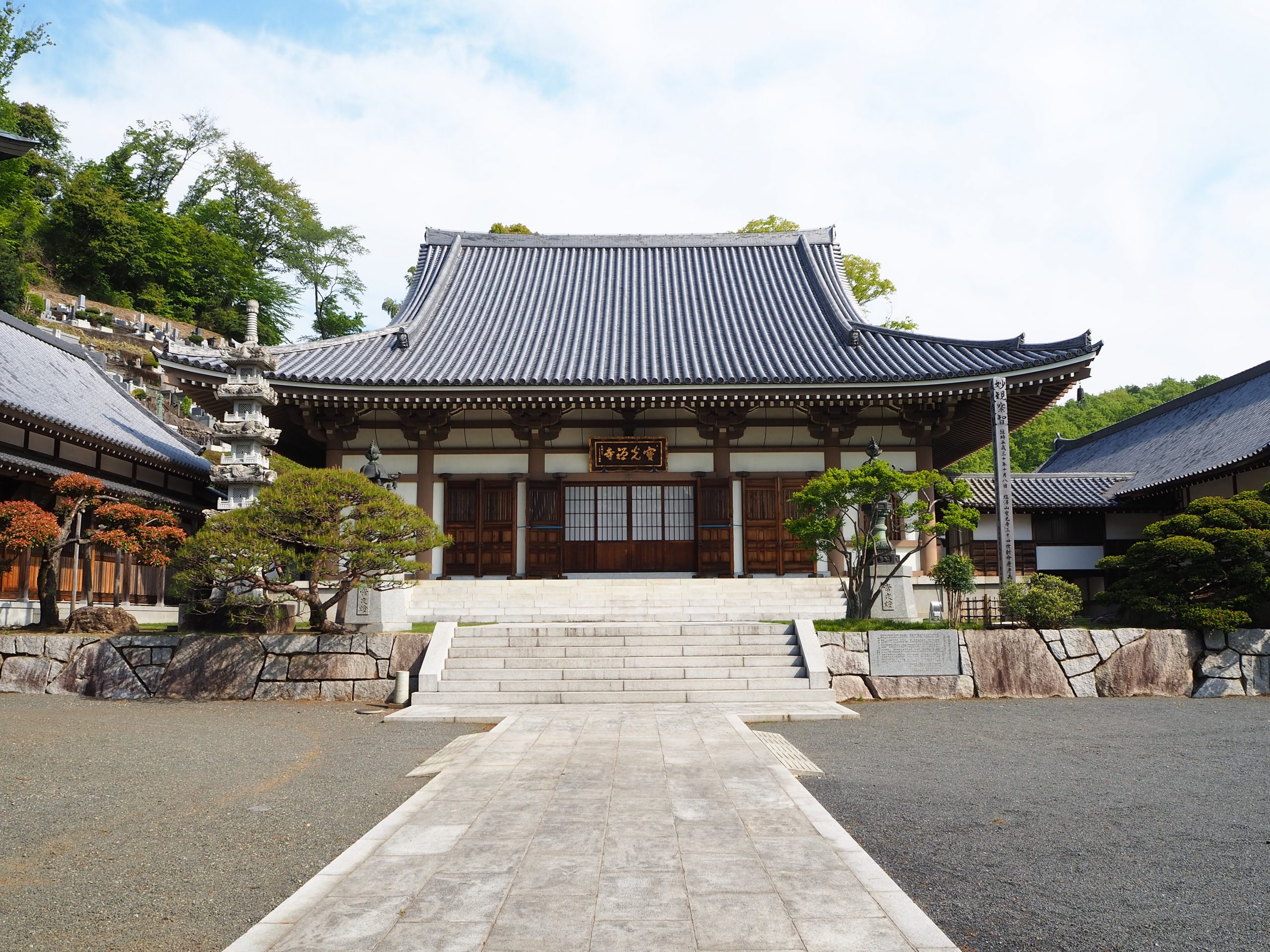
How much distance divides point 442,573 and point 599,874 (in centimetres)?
1369

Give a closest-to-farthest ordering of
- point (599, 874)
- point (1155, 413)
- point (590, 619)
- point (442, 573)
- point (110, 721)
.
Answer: point (599, 874), point (110, 721), point (590, 619), point (442, 573), point (1155, 413)

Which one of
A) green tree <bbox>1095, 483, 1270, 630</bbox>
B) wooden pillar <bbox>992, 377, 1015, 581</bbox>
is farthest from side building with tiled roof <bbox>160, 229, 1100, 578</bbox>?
green tree <bbox>1095, 483, 1270, 630</bbox>

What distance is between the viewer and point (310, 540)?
1113cm

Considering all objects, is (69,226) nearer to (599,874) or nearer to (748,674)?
(748,674)

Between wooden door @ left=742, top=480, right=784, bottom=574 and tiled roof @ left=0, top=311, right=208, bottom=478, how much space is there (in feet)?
44.5

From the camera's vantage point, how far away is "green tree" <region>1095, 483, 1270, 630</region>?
39.5 ft

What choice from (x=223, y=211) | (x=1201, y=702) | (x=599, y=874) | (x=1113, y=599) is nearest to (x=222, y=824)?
(x=599, y=874)

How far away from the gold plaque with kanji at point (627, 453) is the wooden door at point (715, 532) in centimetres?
111

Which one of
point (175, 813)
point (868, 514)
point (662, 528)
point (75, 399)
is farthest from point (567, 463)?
point (175, 813)

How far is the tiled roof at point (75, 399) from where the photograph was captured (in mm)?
16688

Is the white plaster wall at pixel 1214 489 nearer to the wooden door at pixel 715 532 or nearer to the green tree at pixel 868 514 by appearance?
the green tree at pixel 868 514

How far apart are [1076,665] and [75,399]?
69.6 feet

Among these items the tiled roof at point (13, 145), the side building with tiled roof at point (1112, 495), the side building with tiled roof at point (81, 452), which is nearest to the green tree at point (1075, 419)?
the side building with tiled roof at point (1112, 495)

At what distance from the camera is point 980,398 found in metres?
16.1
